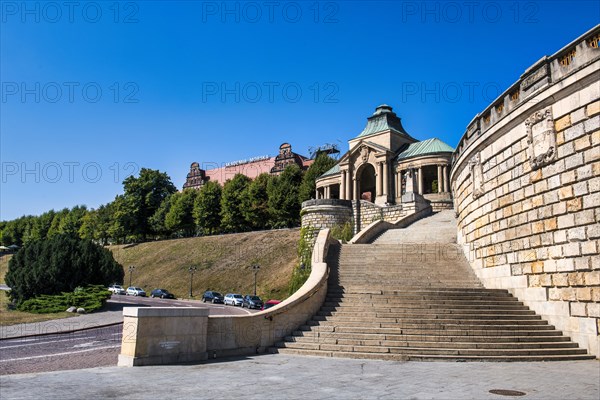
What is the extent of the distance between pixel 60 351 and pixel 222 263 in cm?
4518

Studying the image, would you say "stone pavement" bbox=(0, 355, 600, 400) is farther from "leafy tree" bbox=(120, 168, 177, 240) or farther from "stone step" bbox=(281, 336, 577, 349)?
"leafy tree" bbox=(120, 168, 177, 240)

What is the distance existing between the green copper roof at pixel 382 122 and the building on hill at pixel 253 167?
23143 millimetres

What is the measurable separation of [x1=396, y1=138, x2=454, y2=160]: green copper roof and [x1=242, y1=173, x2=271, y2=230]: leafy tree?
2422cm

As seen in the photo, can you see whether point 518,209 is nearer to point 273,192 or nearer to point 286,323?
point 286,323

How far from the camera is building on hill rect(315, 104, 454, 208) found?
2057 inches

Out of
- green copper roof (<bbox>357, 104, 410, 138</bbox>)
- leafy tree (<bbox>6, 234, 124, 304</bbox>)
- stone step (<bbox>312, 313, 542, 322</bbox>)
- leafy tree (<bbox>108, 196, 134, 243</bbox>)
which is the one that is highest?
green copper roof (<bbox>357, 104, 410, 138</bbox>)

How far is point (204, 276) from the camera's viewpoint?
195 feet

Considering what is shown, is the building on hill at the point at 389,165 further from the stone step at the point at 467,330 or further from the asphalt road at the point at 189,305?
the stone step at the point at 467,330

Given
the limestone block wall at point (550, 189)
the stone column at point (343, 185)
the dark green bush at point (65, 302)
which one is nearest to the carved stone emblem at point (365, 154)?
the stone column at point (343, 185)

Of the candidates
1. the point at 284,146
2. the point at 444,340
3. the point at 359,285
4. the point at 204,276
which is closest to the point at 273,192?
the point at 204,276

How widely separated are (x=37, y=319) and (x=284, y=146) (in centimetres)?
7477

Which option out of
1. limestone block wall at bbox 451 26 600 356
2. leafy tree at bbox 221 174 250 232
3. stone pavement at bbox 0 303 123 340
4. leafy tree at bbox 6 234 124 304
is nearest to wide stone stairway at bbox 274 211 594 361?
limestone block wall at bbox 451 26 600 356

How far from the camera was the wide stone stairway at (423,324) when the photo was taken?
12.3 m

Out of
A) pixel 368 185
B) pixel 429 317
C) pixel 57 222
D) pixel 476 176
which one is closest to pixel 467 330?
pixel 429 317
